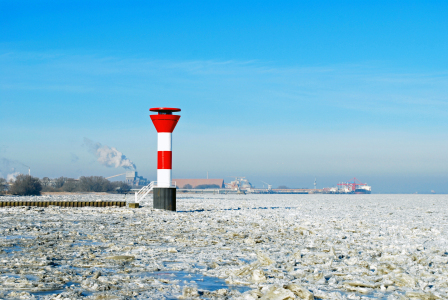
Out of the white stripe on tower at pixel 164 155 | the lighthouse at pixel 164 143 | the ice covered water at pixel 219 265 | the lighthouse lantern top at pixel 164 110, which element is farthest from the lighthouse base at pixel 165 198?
the ice covered water at pixel 219 265

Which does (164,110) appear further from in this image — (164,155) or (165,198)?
(165,198)

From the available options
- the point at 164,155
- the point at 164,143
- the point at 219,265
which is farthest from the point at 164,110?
the point at 219,265

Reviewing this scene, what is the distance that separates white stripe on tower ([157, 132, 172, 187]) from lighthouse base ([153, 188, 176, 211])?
729 millimetres

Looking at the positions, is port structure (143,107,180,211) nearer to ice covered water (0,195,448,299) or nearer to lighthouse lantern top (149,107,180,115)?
lighthouse lantern top (149,107,180,115)

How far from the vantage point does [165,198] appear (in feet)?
89.7

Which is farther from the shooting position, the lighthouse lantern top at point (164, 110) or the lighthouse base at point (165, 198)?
the lighthouse base at point (165, 198)

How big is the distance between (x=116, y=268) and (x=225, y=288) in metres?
2.57

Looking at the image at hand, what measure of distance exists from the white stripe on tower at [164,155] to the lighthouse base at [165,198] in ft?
2.39

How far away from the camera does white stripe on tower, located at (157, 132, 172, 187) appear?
26.6 m

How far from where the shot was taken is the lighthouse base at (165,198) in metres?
27.2

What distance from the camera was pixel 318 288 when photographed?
7.46m

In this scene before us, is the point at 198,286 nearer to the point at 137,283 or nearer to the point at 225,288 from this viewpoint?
the point at 225,288

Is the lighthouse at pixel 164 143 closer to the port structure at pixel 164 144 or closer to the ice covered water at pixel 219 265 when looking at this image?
the port structure at pixel 164 144

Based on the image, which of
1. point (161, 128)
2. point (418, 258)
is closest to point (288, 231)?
point (418, 258)
